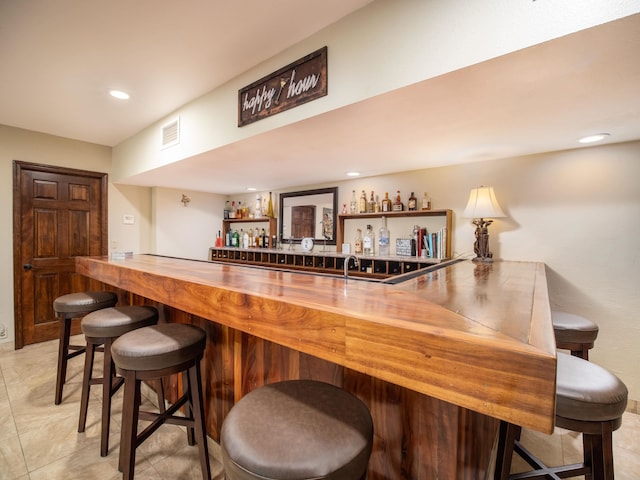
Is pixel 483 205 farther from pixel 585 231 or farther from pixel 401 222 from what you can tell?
pixel 401 222

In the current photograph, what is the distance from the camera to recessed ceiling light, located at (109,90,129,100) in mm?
2223

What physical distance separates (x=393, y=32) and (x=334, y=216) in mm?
2504

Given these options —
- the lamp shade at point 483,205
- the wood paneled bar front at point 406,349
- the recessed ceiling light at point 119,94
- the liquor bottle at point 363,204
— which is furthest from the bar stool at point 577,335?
the recessed ceiling light at point 119,94

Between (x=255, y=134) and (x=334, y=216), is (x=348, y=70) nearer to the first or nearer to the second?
(x=255, y=134)

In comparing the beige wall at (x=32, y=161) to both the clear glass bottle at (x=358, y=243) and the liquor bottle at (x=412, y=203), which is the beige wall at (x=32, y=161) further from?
the liquor bottle at (x=412, y=203)

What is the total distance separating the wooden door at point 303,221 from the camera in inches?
153

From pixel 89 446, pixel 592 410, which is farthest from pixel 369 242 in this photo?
pixel 89 446

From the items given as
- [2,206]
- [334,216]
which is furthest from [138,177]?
[334,216]

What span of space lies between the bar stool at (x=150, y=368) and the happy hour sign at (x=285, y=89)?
1362 millimetres

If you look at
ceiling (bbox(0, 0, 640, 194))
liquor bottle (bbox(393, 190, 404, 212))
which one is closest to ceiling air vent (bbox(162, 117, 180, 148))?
ceiling (bbox(0, 0, 640, 194))

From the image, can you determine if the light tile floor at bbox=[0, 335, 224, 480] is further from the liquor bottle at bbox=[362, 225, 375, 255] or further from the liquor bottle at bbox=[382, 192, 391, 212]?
the liquor bottle at bbox=[382, 192, 391, 212]

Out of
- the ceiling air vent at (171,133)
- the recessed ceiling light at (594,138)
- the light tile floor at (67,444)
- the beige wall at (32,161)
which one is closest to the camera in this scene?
the light tile floor at (67,444)

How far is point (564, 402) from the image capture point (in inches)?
38.2

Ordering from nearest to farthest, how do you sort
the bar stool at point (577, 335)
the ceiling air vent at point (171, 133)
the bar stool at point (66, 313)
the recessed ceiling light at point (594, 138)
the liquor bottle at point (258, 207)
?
the bar stool at point (577, 335) < the recessed ceiling light at point (594, 138) < the bar stool at point (66, 313) < the ceiling air vent at point (171, 133) < the liquor bottle at point (258, 207)
